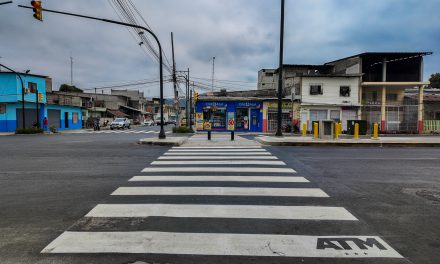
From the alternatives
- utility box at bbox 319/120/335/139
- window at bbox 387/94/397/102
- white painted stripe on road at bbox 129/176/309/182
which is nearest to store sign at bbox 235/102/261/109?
window at bbox 387/94/397/102

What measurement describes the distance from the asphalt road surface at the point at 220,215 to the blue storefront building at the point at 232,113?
2840 cm

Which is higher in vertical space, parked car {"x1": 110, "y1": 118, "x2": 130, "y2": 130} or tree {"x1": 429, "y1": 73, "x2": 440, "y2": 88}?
tree {"x1": 429, "y1": 73, "x2": 440, "y2": 88}

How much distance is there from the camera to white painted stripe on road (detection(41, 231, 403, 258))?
12.3 feet

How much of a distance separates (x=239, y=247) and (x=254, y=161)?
7087 millimetres

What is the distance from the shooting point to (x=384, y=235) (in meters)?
4.32

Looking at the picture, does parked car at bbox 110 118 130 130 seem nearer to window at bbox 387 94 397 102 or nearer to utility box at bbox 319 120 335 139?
utility box at bbox 319 120 335 139

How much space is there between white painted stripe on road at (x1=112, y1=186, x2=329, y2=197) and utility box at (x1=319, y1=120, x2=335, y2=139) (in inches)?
525

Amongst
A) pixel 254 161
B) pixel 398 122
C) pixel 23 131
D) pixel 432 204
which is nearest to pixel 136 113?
pixel 23 131

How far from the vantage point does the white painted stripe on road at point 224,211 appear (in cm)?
507

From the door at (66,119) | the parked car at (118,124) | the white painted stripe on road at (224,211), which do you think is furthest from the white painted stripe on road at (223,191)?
the door at (66,119)

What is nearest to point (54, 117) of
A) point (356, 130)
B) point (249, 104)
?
point (249, 104)

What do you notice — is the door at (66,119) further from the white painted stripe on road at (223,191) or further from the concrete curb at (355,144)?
the white painted stripe on road at (223,191)

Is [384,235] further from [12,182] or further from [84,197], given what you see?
[12,182]

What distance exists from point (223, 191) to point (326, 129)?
14.7 metres
